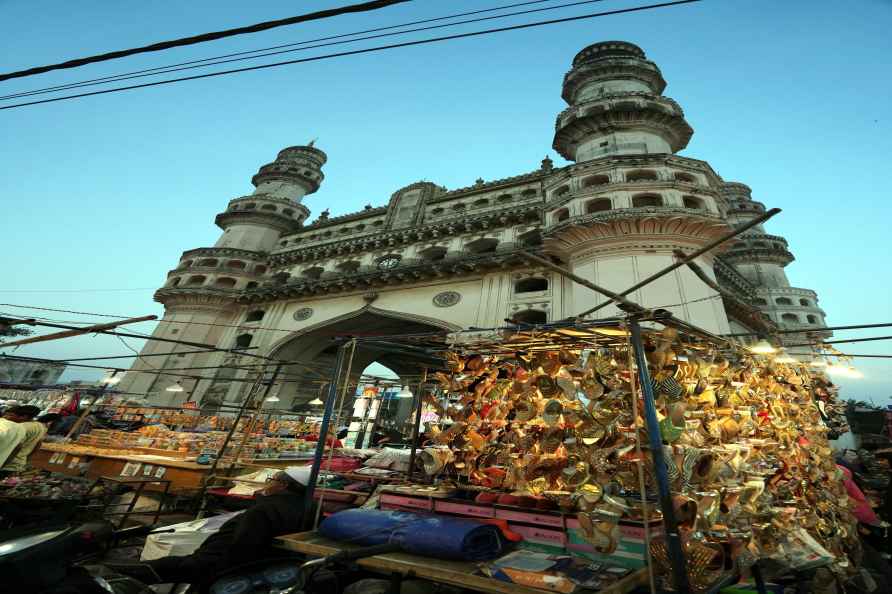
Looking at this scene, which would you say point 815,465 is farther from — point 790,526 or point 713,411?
point 713,411

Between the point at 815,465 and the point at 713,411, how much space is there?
2966mm

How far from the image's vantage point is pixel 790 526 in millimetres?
4176

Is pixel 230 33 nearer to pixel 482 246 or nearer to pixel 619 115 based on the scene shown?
pixel 482 246

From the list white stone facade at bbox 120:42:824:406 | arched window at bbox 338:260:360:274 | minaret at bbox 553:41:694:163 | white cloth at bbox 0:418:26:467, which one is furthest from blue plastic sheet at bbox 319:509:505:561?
arched window at bbox 338:260:360:274

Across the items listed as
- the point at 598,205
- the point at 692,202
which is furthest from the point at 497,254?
the point at 692,202

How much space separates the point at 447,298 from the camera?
56.2ft

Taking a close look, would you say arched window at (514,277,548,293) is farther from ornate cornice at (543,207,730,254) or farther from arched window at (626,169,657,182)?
arched window at (626,169,657,182)

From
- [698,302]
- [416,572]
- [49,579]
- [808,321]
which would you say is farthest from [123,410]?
[808,321]

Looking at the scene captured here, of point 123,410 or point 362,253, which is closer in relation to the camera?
point 123,410

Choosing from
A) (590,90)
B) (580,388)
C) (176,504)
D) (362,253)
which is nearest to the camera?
(580,388)

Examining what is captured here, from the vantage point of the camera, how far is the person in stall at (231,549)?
11.8 feet

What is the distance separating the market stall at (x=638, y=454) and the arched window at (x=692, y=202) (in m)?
10.1

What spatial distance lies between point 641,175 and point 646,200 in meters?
1.41

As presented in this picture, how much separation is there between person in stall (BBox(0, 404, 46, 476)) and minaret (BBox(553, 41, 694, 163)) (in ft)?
63.1
